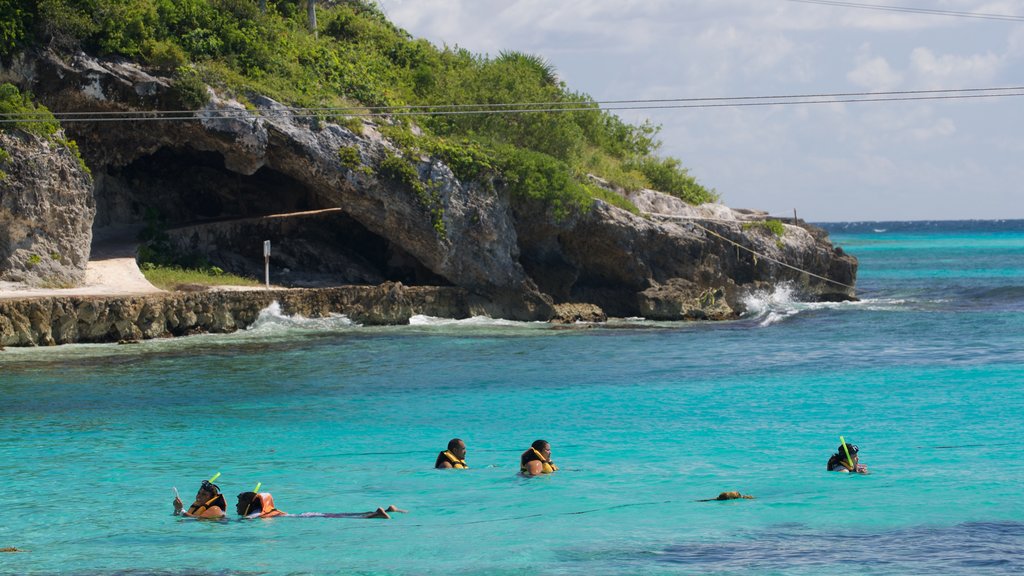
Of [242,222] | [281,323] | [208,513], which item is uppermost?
[242,222]

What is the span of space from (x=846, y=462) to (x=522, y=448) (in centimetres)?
524

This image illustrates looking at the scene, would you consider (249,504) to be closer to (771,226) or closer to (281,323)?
(281,323)

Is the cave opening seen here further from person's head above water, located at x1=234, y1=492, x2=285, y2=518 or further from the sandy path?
person's head above water, located at x1=234, y1=492, x2=285, y2=518

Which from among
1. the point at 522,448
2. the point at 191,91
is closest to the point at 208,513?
the point at 522,448

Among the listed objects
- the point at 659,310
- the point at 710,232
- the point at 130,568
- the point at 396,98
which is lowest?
the point at 130,568

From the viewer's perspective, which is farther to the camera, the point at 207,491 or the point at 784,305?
the point at 784,305

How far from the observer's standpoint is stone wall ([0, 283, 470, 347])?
97.4ft

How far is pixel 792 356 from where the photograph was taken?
3000cm

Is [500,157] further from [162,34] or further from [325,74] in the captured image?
[162,34]

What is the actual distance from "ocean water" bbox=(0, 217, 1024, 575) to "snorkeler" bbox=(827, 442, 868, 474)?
217 millimetres

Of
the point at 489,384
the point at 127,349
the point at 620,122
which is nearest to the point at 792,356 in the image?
the point at 489,384

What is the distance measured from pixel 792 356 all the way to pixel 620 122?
23.4 metres

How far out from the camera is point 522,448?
19.1m

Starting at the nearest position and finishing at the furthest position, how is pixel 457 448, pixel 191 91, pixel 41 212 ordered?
pixel 457 448 → pixel 41 212 → pixel 191 91
